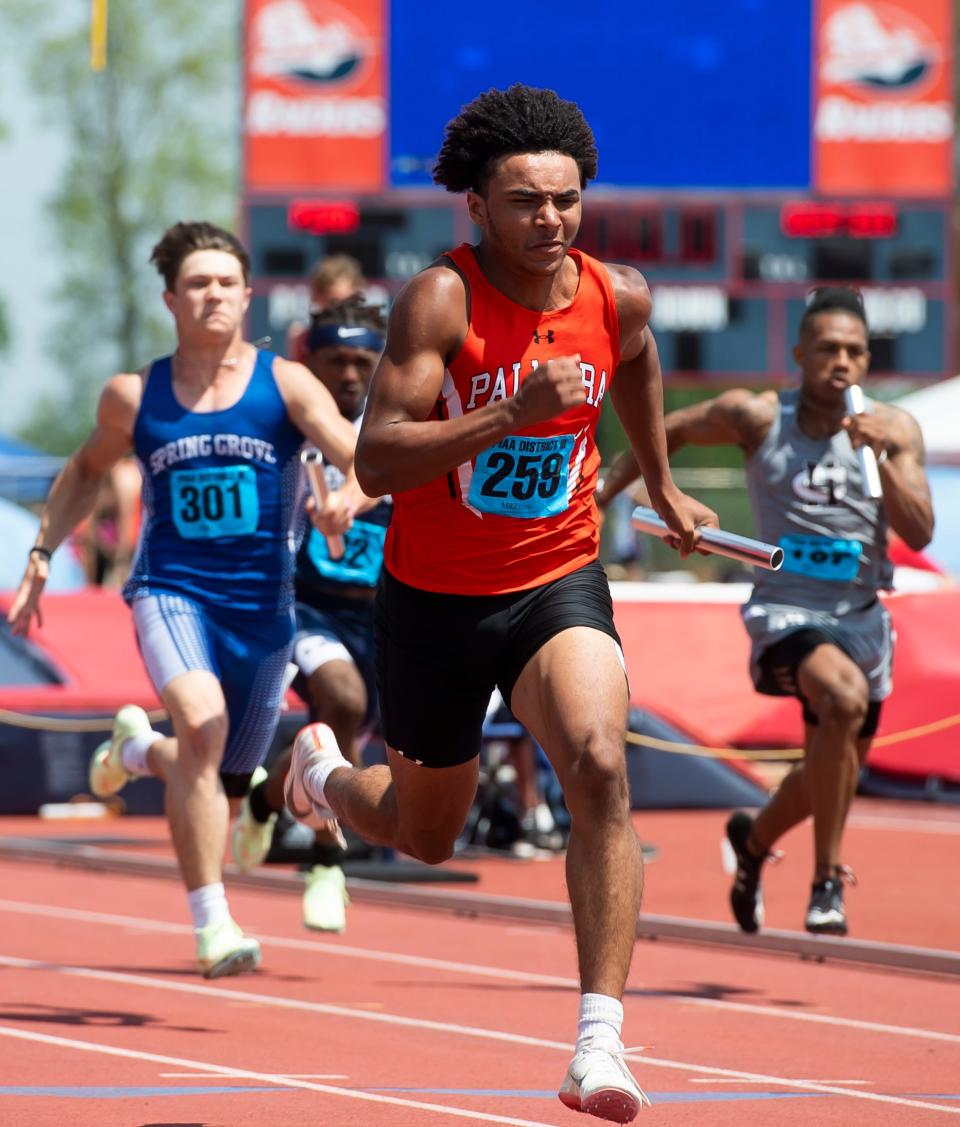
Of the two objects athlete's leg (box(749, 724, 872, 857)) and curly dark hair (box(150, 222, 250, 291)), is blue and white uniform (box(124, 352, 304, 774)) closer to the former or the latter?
curly dark hair (box(150, 222, 250, 291))

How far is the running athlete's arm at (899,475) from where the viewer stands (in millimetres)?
8055

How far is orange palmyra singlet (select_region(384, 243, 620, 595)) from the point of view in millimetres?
5523

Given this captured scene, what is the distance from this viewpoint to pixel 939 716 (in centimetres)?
1480

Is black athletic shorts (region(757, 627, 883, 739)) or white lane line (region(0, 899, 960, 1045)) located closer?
white lane line (region(0, 899, 960, 1045))

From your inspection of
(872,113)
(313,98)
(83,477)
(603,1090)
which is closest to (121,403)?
(83,477)

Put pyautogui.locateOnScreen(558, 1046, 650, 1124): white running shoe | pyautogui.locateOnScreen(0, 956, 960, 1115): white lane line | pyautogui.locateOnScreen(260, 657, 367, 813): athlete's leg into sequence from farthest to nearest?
pyautogui.locateOnScreen(260, 657, 367, 813): athlete's leg → pyautogui.locateOnScreen(0, 956, 960, 1115): white lane line → pyautogui.locateOnScreen(558, 1046, 650, 1124): white running shoe

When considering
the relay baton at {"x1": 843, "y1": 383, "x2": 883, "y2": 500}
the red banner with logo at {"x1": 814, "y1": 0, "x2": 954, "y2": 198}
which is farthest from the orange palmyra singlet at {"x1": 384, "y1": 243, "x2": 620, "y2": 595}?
the red banner with logo at {"x1": 814, "y1": 0, "x2": 954, "y2": 198}

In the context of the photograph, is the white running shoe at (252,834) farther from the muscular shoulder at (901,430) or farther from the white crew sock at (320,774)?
the muscular shoulder at (901,430)

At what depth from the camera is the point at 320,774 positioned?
680 centimetres

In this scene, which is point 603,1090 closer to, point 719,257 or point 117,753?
point 117,753

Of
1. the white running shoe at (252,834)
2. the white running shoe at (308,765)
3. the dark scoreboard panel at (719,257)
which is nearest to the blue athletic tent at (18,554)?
the dark scoreboard panel at (719,257)

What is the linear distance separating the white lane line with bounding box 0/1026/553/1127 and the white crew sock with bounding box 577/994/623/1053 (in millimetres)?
561

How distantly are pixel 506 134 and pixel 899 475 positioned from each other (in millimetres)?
3080

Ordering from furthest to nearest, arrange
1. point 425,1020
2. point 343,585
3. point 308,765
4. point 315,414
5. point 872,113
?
point 872,113 → point 343,585 → point 315,414 → point 425,1020 → point 308,765
